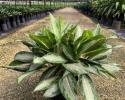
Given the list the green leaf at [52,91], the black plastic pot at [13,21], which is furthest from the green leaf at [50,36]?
the black plastic pot at [13,21]

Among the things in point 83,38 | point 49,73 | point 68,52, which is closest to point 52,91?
point 49,73

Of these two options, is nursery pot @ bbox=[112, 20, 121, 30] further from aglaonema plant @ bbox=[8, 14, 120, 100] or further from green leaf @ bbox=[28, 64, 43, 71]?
green leaf @ bbox=[28, 64, 43, 71]

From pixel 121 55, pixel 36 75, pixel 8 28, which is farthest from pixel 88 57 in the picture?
pixel 8 28

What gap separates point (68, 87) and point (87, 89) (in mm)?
256

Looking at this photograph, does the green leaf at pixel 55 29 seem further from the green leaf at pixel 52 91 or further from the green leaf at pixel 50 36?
the green leaf at pixel 52 91

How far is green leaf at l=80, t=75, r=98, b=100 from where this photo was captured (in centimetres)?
429

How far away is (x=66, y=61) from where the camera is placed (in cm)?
460

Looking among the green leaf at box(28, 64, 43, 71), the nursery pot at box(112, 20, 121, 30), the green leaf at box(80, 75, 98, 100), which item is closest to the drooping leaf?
the green leaf at box(28, 64, 43, 71)

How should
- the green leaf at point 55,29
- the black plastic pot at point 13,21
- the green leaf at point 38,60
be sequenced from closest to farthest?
the green leaf at point 38,60 < the green leaf at point 55,29 < the black plastic pot at point 13,21

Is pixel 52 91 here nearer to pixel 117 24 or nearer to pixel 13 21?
pixel 13 21

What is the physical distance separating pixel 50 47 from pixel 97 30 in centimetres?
90

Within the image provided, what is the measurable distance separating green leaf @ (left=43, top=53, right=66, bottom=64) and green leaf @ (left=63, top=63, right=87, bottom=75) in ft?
0.38

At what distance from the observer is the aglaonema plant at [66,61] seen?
4.35m

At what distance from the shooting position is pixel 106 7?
22578mm
